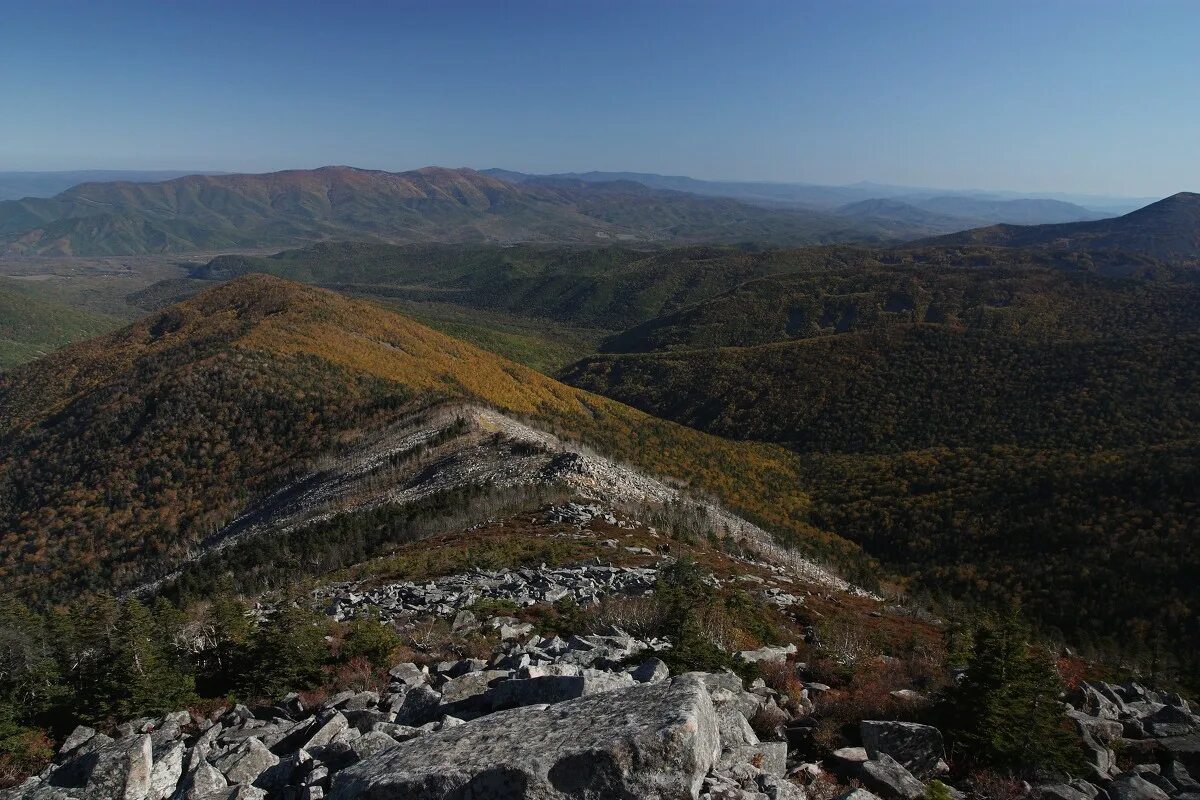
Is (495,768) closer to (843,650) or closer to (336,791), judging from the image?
(336,791)

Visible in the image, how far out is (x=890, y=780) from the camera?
8805 millimetres

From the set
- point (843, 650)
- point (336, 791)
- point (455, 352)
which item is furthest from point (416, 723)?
point (455, 352)

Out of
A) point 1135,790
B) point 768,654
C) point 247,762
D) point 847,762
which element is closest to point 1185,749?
point 1135,790

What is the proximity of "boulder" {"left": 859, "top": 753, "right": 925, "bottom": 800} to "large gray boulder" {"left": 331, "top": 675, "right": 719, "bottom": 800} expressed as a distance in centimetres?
265

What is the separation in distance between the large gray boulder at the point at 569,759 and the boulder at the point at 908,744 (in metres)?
3.46

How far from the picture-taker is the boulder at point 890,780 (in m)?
8.56

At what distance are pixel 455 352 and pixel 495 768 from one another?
Result: 118350mm

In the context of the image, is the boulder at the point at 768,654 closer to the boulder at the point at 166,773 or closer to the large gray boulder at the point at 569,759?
the large gray boulder at the point at 569,759

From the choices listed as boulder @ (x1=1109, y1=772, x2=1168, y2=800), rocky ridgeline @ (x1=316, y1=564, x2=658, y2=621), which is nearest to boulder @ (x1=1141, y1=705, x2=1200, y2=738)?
boulder @ (x1=1109, y1=772, x2=1168, y2=800)

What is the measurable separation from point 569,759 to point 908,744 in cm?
585

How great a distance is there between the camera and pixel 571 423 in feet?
287

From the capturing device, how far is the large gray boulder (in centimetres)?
710

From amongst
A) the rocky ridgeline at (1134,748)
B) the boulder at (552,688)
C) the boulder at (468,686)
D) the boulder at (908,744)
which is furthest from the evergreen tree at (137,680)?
the rocky ridgeline at (1134,748)

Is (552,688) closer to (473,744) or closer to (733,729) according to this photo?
(473,744)
